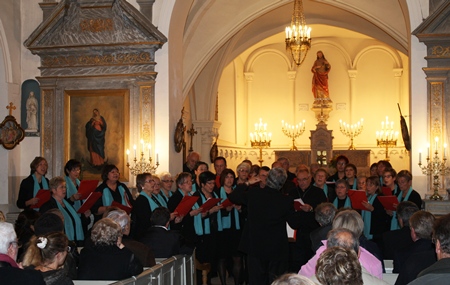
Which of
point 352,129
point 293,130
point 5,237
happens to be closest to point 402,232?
point 5,237

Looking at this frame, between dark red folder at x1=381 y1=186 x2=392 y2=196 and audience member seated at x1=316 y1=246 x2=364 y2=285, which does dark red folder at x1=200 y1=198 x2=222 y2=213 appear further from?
audience member seated at x1=316 y1=246 x2=364 y2=285

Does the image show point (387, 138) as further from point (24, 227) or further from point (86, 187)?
point (24, 227)

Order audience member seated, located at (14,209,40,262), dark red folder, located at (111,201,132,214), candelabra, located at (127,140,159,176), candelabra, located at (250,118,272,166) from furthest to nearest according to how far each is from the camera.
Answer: candelabra, located at (250,118,272,166)
candelabra, located at (127,140,159,176)
dark red folder, located at (111,201,132,214)
audience member seated, located at (14,209,40,262)

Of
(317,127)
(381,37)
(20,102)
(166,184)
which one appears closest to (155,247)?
(166,184)

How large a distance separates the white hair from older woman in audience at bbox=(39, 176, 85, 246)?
4.03 m

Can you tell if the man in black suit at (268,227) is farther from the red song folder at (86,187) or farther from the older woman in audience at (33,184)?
the older woman in audience at (33,184)

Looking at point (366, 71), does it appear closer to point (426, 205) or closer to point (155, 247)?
point (426, 205)

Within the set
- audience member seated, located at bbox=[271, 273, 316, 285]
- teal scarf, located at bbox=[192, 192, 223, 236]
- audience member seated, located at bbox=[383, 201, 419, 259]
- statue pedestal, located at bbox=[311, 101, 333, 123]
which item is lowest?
teal scarf, located at bbox=[192, 192, 223, 236]

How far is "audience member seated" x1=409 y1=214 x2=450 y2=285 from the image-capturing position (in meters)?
4.13

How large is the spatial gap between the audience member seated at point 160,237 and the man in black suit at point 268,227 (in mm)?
1359

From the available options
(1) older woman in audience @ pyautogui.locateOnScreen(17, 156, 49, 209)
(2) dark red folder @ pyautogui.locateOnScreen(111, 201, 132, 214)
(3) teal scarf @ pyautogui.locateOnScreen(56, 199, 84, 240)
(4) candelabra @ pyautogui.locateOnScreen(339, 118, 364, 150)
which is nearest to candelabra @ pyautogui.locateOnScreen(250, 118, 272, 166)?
(4) candelabra @ pyautogui.locateOnScreen(339, 118, 364, 150)

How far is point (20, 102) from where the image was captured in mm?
13578

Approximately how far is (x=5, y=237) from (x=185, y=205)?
14.7ft

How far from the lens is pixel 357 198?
10.2m
